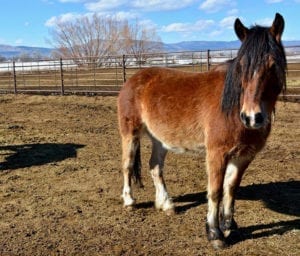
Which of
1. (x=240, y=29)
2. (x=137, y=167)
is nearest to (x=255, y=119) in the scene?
(x=240, y=29)

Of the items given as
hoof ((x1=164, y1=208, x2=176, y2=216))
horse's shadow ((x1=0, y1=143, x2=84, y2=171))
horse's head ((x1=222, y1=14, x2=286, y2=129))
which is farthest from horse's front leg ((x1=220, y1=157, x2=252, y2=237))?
horse's shadow ((x1=0, y1=143, x2=84, y2=171))

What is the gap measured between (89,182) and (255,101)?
3.28 meters

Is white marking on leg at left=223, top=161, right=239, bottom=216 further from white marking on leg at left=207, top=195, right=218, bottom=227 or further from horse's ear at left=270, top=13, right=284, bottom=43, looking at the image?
horse's ear at left=270, top=13, right=284, bottom=43

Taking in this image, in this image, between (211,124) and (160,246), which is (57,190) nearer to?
(160,246)

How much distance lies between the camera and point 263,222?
4578 millimetres

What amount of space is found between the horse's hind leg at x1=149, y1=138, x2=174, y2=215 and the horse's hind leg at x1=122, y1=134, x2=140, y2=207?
243 mm

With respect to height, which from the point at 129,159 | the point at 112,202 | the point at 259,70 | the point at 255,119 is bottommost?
the point at 112,202

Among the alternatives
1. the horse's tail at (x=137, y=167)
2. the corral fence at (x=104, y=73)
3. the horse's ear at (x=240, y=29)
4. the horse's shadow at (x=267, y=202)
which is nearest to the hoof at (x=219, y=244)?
the horse's shadow at (x=267, y=202)

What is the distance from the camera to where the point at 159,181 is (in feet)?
17.0

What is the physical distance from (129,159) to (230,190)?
4.41 feet

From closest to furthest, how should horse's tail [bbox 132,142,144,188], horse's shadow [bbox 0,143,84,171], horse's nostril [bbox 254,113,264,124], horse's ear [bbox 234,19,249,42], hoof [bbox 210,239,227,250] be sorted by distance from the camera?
horse's nostril [bbox 254,113,264,124]
horse's ear [bbox 234,19,249,42]
hoof [bbox 210,239,227,250]
horse's tail [bbox 132,142,144,188]
horse's shadow [bbox 0,143,84,171]

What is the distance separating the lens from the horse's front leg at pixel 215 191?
154 inches

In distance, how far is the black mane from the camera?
11.0 feet

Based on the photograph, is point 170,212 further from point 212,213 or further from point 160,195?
point 212,213
